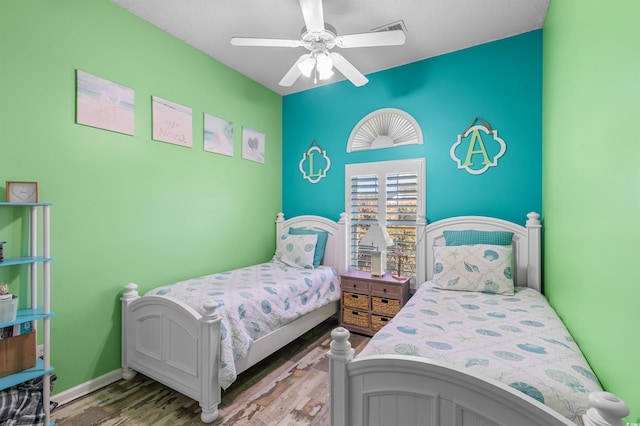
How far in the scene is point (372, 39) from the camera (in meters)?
1.99

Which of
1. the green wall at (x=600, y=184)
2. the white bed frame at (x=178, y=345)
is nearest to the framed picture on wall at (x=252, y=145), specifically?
the white bed frame at (x=178, y=345)

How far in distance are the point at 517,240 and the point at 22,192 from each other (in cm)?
360

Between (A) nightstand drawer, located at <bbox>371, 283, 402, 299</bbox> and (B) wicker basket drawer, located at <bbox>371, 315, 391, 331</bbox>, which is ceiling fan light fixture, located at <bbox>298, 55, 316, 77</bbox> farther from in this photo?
(B) wicker basket drawer, located at <bbox>371, 315, 391, 331</bbox>

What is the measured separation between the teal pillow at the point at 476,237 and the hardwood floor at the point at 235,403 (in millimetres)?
1602

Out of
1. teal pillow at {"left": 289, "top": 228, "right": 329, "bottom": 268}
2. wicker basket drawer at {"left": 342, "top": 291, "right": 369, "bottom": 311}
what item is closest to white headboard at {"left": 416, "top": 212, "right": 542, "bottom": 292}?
wicker basket drawer at {"left": 342, "top": 291, "right": 369, "bottom": 311}

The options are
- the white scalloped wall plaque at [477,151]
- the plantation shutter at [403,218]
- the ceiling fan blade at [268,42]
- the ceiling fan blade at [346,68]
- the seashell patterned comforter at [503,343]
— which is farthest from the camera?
the plantation shutter at [403,218]

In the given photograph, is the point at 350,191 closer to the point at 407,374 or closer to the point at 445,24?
the point at 445,24

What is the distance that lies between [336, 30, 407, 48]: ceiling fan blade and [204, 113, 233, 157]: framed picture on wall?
1.61m

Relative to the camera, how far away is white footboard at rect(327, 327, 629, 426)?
92 centimetres

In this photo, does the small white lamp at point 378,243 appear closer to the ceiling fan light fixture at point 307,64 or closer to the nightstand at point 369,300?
the nightstand at point 369,300

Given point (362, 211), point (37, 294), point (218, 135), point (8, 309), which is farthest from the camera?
point (362, 211)

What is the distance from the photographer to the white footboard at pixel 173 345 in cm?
179

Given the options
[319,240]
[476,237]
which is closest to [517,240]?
[476,237]

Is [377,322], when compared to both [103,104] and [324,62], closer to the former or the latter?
[324,62]
